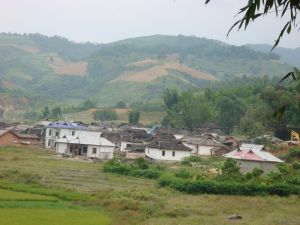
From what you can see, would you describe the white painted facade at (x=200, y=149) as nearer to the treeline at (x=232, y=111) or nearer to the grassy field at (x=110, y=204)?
the treeline at (x=232, y=111)

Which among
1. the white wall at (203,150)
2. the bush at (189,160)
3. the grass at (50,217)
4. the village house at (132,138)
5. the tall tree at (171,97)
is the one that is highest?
the tall tree at (171,97)

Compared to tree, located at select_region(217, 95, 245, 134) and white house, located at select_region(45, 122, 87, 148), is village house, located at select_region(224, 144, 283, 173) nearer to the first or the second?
white house, located at select_region(45, 122, 87, 148)

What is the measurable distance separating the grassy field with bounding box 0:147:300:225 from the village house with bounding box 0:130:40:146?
95.2 ft

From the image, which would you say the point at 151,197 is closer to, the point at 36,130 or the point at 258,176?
the point at 258,176

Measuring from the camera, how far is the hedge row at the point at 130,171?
147 feet

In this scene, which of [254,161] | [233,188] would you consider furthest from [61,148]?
[233,188]

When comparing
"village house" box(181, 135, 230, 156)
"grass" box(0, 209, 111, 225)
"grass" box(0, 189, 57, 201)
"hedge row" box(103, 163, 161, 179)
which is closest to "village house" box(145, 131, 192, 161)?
"village house" box(181, 135, 230, 156)

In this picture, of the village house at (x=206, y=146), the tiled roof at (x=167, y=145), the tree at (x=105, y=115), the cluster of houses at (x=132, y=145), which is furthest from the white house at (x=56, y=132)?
the tree at (x=105, y=115)

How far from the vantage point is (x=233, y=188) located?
35.6 metres

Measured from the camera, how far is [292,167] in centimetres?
4469

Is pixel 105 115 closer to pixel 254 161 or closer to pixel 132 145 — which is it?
pixel 132 145

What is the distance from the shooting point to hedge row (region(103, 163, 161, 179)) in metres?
44.8

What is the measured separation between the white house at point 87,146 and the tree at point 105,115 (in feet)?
207

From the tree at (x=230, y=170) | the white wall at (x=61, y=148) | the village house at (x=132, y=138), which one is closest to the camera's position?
the tree at (x=230, y=170)
